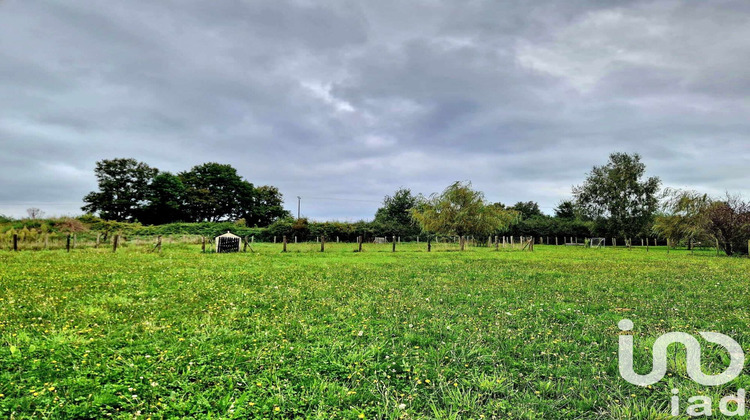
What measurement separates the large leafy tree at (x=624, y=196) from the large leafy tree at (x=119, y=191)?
266ft

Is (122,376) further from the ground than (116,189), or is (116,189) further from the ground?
(116,189)

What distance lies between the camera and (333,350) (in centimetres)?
544

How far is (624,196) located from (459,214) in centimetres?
3892

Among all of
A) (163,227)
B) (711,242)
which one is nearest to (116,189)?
(163,227)

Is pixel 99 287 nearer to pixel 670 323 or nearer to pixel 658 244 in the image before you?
pixel 670 323

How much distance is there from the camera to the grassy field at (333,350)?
12.9ft

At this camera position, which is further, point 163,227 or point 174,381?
point 163,227

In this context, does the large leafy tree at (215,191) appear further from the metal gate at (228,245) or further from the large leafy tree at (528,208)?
the large leafy tree at (528,208)

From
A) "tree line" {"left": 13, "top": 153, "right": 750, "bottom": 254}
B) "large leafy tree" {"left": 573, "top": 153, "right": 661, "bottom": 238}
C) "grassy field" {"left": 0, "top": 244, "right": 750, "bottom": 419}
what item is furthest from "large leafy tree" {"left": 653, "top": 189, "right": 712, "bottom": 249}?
"grassy field" {"left": 0, "top": 244, "right": 750, "bottom": 419}

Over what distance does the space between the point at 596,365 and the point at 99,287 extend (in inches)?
456

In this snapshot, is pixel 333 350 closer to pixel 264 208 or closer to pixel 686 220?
pixel 686 220

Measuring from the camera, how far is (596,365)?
4.99 m
